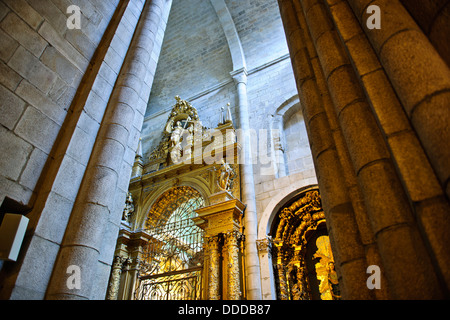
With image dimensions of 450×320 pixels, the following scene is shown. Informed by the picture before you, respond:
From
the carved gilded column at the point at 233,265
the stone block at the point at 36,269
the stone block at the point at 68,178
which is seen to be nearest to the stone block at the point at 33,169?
the stone block at the point at 68,178

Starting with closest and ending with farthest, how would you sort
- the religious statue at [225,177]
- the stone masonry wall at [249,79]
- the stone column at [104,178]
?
the stone column at [104,178] < the religious statue at [225,177] < the stone masonry wall at [249,79]

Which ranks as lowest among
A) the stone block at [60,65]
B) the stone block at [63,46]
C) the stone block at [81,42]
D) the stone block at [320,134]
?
the stone block at [320,134]

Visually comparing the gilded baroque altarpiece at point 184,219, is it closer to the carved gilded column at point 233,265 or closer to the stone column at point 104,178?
the carved gilded column at point 233,265

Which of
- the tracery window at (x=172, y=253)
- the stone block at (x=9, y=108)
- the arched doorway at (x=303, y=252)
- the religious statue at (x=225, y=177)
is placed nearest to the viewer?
the stone block at (x=9, y=108)

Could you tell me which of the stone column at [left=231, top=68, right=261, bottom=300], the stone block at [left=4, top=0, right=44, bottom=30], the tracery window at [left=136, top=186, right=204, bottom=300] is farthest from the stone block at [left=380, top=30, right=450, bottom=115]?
Result: the tracery window at [left=136, top=186, right=204, bottom=300]

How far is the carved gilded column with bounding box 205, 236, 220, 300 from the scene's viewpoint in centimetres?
620

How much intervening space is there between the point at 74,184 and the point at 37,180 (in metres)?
0.26

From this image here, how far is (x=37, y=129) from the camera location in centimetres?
250

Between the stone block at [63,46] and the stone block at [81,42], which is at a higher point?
the stone block at [81,42]

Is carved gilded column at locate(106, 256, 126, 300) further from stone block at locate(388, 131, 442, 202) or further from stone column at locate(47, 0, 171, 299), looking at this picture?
stone block at locate(388, 131, 442, 202)

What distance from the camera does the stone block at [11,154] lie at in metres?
2.16

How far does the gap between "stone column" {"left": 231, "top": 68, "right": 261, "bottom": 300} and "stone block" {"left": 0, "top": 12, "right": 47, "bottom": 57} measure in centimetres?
525

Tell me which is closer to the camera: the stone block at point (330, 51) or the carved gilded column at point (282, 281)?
the stone block at point (330, 51)

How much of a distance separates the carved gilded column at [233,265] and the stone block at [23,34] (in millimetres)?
5087
